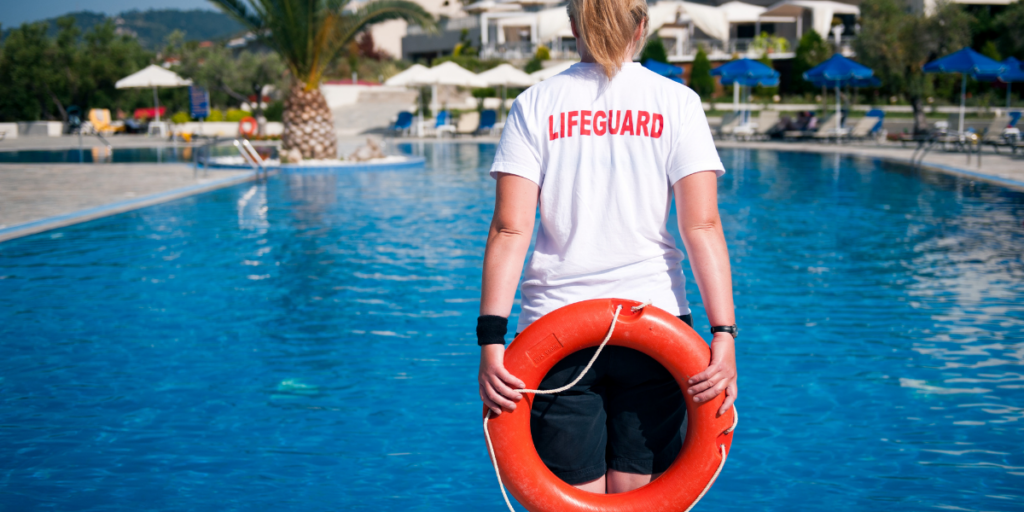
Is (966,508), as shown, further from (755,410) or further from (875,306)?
(875,306)

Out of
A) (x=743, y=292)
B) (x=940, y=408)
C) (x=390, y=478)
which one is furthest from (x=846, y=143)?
(x=390, y=478)

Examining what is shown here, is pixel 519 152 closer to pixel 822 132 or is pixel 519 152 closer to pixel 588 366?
pixel 588 366

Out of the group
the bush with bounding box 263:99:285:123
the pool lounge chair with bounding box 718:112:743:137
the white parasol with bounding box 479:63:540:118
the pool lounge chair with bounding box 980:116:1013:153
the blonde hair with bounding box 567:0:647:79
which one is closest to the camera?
the blonde hair with bounding box 567:0:647:79

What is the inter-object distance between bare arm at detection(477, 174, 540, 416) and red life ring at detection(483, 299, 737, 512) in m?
0.03

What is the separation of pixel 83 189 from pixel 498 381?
39.8 ft

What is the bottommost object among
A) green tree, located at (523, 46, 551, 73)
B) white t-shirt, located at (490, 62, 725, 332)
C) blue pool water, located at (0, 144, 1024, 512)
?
blue pool water, located at (0, 144, 1024, 512)

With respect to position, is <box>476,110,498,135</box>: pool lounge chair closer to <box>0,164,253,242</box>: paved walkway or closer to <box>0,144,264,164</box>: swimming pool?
<box>0,144,264,164</box>: swimming pool

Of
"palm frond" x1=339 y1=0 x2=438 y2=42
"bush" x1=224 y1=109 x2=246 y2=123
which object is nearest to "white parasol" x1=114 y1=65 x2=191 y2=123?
"bush" x1=224 y1=109 x2=246 y2=123

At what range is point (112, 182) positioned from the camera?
13.0m

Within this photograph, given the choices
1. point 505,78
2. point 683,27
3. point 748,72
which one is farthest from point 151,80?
point 683,27

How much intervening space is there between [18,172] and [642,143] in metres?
15.8

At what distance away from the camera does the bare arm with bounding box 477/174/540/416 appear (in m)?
1.69

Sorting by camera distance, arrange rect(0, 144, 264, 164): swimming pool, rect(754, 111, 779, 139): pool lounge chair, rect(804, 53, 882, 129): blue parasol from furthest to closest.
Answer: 1. rect(754, 111, 779, 139): pool lounge chair
2. rect(804, 53, 882, 129): blue parasol
3. rect(0, 144, 264, 164): swimming pool

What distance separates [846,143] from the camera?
21.3 meters
